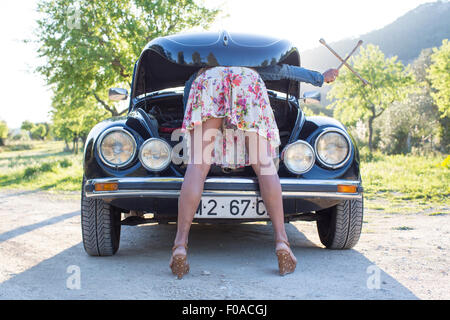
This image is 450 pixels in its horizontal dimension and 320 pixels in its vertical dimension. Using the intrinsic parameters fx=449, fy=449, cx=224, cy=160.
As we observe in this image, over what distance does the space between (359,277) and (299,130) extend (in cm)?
111

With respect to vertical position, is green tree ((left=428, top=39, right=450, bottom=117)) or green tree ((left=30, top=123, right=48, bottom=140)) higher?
green tree ((left=428, top=39, right=450, bottom=117))

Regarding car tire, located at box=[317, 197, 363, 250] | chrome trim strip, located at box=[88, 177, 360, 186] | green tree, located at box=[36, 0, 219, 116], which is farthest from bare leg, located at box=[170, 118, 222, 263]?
green tree, located at box=[36, 0, 219, 116]

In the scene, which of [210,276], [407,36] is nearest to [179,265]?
[210,276]

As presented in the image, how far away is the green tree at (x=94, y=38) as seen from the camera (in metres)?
12.5

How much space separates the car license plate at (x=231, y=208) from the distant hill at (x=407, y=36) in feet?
311

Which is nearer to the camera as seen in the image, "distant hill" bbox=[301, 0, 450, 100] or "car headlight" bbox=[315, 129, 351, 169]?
"car headlight" bbox=[315, 129, 351, 169]

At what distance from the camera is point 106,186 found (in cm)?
295

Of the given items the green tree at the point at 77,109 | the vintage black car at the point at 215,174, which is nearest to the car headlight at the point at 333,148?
the vintage black car at the point at 215,174

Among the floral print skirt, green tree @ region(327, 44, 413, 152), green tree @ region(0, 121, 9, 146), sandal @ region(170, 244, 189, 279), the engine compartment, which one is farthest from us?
green tree @ region(0, 121, 9, 146)

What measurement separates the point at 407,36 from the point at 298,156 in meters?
115

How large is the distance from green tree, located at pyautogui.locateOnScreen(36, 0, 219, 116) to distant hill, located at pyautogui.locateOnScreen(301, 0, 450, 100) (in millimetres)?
84889

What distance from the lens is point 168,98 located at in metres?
4.10

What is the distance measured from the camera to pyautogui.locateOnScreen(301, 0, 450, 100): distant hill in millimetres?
97162

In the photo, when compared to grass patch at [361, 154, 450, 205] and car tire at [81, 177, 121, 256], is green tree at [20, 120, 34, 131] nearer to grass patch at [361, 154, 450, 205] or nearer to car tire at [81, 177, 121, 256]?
grass patch at [361, 154, 450, 205]
